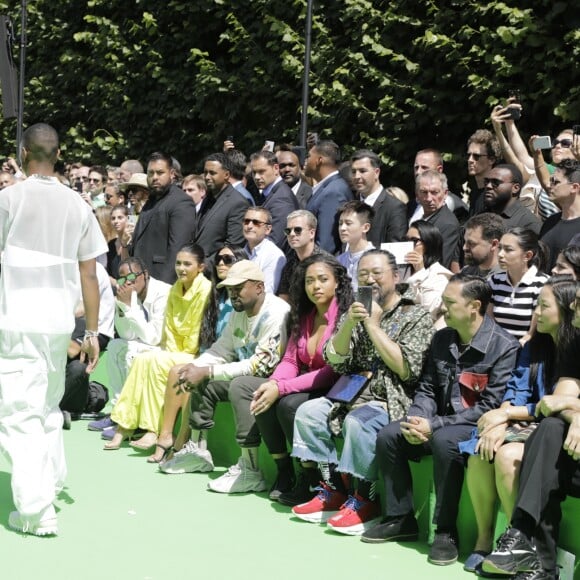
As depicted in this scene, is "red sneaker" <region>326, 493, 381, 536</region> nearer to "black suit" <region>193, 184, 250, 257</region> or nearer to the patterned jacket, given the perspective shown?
the patterned jacket

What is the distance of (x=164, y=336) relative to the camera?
8281 mm

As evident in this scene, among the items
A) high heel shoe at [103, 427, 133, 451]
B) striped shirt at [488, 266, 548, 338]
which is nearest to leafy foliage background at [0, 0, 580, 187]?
striped shirt at [488, 266, 548, 338]

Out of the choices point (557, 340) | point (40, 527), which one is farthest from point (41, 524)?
point (557, 340)

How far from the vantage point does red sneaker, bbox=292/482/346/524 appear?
6.20m

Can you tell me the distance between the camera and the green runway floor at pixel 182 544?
209 inches

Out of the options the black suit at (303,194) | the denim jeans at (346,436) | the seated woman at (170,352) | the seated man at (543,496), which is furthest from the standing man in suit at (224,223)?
the seated man at (543,496)

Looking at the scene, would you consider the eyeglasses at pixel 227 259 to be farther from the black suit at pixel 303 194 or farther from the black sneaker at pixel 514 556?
the black sneaker at pixel 514 556

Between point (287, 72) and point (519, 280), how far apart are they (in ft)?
23.2

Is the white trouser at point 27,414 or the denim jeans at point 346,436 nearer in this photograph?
→ the white trouser at point 27,414

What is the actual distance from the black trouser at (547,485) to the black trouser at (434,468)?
0.52 meters

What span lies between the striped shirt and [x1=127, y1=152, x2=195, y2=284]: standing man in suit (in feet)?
11.6

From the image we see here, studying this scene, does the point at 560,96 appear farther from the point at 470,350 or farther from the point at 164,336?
the point at 470,350

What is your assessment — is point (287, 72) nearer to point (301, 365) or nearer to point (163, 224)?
point (163, 224)

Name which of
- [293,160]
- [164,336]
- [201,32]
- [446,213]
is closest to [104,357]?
[164,336]
